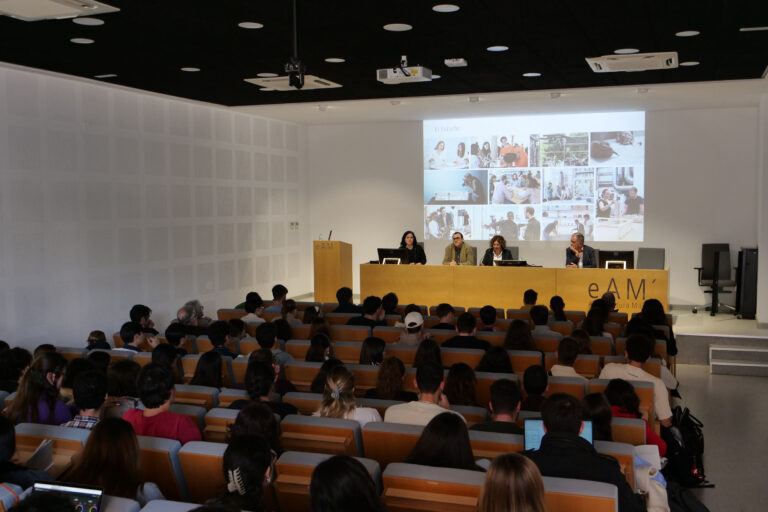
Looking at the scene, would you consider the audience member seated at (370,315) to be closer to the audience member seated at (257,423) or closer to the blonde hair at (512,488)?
the audience member seated at (257,423)

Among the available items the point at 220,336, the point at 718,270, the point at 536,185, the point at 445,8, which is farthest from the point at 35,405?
the point at 718,270

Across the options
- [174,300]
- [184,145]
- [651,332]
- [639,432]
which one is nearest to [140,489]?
[639,432]

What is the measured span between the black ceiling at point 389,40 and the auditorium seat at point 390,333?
2.88 metres

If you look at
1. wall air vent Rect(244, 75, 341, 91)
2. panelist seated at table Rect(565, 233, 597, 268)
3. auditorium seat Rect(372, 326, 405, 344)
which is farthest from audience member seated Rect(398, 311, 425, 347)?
panelist seated at table Rect(565, 233, 597, 268)

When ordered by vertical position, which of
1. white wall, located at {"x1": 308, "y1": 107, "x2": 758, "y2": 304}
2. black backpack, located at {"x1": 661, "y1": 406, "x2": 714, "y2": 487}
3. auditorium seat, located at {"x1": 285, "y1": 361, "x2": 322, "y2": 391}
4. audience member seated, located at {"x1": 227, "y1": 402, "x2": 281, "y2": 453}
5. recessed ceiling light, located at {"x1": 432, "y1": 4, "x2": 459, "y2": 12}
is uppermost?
recessed ceiling light, located at {"x1": 432, "y1": 4, "x2": 459, "y2": 12}

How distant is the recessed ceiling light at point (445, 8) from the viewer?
562 cm

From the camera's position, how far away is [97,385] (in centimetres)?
364

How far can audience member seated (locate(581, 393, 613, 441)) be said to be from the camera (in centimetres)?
353

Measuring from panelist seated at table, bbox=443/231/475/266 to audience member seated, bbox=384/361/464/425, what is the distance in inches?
284

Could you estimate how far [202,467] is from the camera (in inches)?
118

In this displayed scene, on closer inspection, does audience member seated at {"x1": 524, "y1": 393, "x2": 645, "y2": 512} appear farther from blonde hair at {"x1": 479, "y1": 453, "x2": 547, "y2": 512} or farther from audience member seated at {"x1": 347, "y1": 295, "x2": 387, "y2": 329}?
audience member seated at {"x1": 347, "y1": 295, "x2": 387, "y2": 329}

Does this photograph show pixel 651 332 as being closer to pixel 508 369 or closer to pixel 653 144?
pixel 508 369

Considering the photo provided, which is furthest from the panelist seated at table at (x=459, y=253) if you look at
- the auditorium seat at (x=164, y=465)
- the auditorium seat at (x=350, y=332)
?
the auditorium seat at (x=164, y=465)

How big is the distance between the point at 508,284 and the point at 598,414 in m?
6.85
